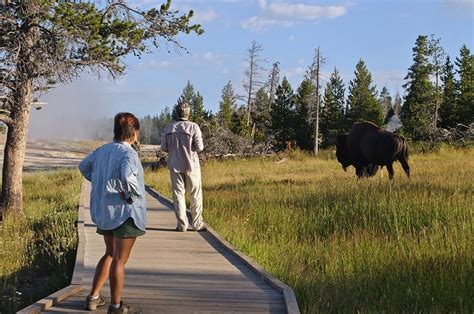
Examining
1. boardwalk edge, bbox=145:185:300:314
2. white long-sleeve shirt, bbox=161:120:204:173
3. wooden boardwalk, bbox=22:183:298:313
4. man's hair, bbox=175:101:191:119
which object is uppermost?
man's hair, bbox=175:101:191:119

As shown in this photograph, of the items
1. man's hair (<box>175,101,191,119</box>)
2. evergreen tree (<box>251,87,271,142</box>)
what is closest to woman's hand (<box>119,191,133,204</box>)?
man's hair (<box>175,101,191,119</box>)

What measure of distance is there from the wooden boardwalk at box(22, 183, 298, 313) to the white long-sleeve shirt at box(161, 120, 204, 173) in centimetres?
114

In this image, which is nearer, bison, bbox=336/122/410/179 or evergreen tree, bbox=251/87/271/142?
bison, bbox=336/122/410/179

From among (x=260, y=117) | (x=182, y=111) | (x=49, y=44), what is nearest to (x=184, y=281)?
(x=182, y=111)

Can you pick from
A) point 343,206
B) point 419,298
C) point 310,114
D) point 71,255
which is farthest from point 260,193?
point 310,114

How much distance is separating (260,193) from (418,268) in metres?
7.98

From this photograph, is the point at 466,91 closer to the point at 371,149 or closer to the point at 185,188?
the point at 371,149

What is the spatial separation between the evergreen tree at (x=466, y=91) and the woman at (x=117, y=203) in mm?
54942

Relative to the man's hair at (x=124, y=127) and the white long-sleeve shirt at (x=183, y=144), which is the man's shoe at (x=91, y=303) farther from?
the white long-sleeve shirt at (x=183, y=144)

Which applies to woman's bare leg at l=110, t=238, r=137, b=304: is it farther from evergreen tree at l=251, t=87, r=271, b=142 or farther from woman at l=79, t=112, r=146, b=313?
evergreen tree at l=251, t=87, r=271, b=142

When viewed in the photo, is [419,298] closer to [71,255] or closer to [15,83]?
[71,255]

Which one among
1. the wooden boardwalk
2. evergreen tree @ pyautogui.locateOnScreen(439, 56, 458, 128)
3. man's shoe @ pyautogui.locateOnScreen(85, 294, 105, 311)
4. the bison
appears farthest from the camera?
evergreen tree @ pyautogui.locateOnScreen(439, 56, 458, 128)

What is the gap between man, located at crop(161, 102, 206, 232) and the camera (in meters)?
8.93

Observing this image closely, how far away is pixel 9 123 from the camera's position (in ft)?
49.5
